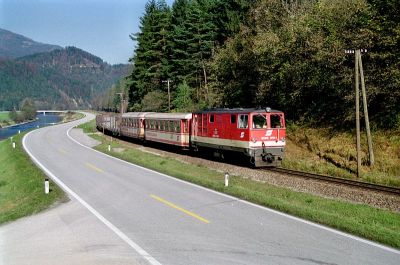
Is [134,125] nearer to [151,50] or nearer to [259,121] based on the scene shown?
[259,121]

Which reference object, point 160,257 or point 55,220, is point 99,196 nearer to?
point 55,220

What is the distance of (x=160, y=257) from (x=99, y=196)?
26.1 ft

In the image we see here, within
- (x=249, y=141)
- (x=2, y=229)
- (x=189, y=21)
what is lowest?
(x=2, y=229)

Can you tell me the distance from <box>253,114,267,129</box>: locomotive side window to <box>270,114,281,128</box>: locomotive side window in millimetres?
479

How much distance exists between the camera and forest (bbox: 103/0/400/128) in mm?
25000

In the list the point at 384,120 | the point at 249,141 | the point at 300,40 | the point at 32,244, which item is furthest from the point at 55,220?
the point at 300,40

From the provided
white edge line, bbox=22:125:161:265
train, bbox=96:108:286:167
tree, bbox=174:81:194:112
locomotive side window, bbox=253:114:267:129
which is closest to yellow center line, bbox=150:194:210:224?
white edge line, bbox=22:125:161:265

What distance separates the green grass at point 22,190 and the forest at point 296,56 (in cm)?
1782

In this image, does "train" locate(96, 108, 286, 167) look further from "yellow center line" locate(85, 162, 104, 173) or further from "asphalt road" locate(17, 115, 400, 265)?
"yellow center line" locate(85, 162, 104, 173)

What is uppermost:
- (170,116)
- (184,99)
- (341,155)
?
(184,99)

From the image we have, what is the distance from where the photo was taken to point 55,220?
13312 mm

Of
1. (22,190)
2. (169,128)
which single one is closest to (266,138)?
(169,128)

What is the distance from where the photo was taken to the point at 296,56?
3170cm

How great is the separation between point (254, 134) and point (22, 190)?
12158 mm
